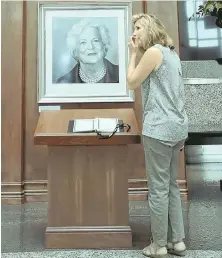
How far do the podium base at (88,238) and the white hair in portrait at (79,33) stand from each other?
90.7 inches

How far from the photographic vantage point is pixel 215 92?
16.1 feet

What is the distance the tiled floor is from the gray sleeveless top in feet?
2.57

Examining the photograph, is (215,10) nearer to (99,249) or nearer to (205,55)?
(205,55)

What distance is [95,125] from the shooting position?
2482 mm

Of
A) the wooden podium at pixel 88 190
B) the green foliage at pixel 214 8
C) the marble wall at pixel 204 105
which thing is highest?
the green foliage at pixel 214 8

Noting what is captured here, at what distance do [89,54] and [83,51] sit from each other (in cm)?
8

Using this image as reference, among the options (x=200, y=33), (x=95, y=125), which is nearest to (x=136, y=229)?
(x=95, y=125)

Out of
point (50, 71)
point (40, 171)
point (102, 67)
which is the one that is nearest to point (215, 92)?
point (102, 67)

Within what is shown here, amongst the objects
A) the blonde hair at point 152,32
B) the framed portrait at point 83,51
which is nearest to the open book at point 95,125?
the blonde hair at point 152,32

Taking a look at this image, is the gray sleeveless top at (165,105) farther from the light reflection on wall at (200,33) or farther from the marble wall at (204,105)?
the light reflection on wall at (200,33)

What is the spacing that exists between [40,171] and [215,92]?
255cm

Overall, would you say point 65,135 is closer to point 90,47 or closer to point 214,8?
point 90,47

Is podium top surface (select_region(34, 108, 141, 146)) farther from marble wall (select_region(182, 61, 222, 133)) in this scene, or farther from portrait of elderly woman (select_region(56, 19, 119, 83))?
marble wall (select_region(182, 61, 222, 133))

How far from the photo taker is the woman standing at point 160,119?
2.14 metres
